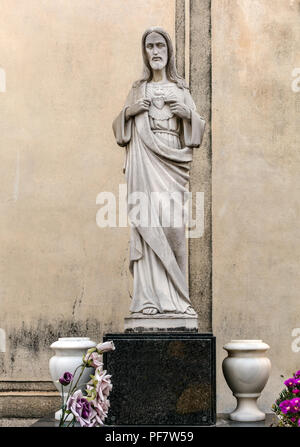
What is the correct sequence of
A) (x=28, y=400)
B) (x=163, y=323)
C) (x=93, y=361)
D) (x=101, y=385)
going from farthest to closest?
(x=28, y=400), (x=163, y=323), (x=93, y=361), (x=101, y=385)

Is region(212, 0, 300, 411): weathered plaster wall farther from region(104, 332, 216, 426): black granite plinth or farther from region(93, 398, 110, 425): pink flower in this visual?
region(93, 398, 110, 425): pink flower

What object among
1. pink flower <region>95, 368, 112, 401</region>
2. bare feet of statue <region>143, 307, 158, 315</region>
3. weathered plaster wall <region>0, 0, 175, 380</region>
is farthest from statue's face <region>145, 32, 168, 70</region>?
pink flower <region>95, 368, 112, 401</region>

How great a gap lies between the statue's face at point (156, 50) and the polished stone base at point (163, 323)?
2.02 m

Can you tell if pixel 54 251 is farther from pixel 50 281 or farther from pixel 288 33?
pixel 288 33

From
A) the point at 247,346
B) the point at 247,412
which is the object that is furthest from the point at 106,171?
the point at 247,412

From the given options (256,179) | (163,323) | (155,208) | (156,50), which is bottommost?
(163,323)

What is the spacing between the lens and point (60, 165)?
7523 mm

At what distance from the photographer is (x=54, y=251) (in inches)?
291

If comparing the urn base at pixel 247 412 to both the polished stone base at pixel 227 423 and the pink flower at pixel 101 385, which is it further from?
the pink flower at pixel 101 385

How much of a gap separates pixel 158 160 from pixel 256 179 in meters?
2.44

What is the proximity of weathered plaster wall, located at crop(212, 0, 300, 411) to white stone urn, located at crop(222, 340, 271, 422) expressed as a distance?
1.70m

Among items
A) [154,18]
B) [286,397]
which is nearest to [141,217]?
[286,397]

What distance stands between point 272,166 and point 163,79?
2369mm

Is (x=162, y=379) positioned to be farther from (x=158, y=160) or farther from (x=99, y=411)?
(x=99, y=411)
